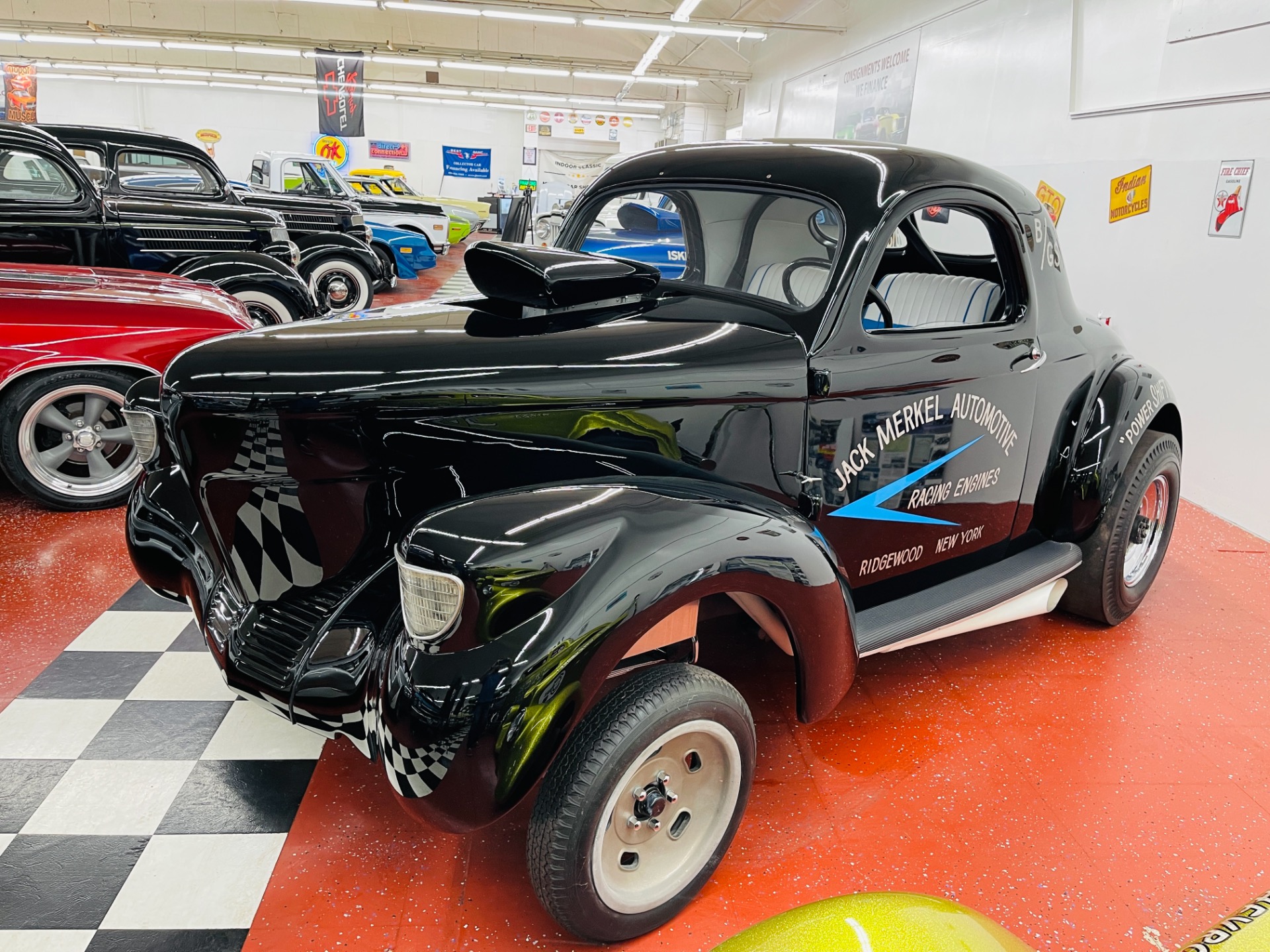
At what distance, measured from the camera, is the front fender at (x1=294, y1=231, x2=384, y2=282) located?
869 centimetres

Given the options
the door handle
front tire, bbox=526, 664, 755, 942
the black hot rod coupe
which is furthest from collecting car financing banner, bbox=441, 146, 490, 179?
front tire, bbox=526, 664, 755, 942

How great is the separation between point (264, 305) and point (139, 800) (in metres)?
4.51

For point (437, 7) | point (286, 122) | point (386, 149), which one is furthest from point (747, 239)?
point (286, 122)

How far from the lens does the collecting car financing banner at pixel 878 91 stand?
10.4 metres

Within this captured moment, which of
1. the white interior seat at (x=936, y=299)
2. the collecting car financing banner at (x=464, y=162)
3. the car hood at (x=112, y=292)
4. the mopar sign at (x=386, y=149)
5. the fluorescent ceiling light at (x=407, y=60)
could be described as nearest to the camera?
the white interior seat at (x=936, y=299)

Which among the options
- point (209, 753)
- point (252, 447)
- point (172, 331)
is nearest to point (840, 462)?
point (252, 447)

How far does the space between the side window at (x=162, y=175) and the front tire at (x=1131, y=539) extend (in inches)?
275

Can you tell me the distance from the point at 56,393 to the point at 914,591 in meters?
3.53

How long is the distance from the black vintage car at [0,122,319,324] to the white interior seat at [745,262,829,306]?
13.9 ft

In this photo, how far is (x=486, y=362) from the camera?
1.87m

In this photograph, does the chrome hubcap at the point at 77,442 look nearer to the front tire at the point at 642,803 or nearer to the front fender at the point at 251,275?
the front fender at the point at 251,275

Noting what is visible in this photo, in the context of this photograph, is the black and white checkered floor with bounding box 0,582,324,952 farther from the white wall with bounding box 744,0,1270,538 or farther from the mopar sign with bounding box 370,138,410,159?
the mopar sign with bounding box 370,138,410,159

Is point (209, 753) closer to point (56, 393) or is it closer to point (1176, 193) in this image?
point (56, 393)

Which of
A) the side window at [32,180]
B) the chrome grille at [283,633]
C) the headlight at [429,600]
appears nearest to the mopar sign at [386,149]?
the side window at [32,180]
